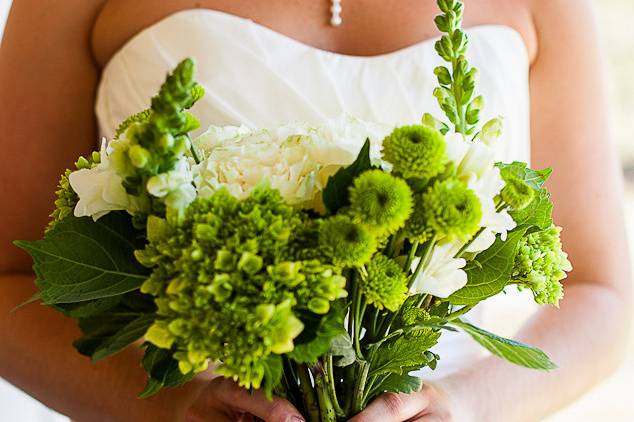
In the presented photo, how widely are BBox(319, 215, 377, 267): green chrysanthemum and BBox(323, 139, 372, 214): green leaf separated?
3 cm

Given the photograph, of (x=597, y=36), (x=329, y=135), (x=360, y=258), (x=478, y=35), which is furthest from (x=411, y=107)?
(x=360, y=258)

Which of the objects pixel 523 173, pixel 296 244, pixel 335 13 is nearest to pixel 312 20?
pixel 335 13

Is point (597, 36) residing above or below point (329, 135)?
below

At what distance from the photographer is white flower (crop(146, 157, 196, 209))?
0.57 meters

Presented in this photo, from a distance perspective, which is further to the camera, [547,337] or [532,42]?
[532,42]

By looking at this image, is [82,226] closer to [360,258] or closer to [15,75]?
[360,258]

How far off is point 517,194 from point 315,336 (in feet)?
0.67

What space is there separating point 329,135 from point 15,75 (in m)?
0.74

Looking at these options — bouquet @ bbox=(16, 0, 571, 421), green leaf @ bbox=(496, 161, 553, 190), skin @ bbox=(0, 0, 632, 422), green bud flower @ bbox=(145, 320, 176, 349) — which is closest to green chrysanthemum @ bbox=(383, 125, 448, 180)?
bouquet @ bbox=(16, 0, 571, 421)

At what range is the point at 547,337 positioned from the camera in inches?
45.8

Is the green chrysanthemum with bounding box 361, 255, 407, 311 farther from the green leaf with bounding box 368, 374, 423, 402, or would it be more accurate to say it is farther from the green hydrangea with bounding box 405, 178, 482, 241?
A: the green leaf with bounding box 368, 374, 423, 402

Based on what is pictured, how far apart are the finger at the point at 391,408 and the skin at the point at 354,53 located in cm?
23

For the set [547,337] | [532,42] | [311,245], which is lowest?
[547,337]

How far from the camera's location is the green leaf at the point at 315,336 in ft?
1.90
